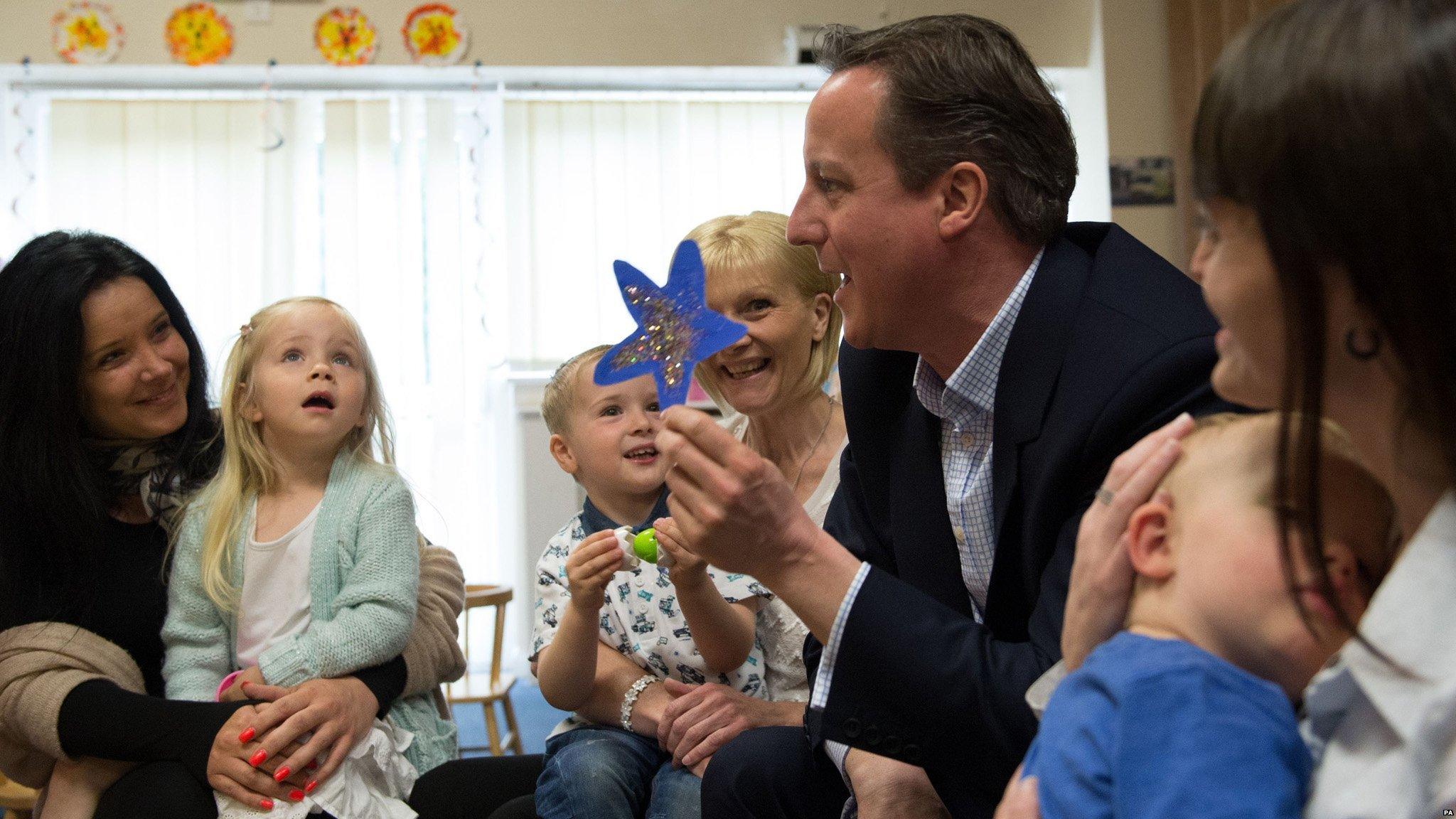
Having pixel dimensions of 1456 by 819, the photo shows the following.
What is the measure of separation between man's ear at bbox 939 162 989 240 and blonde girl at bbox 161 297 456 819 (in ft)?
3.53

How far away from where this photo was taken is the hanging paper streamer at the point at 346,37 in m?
5.84

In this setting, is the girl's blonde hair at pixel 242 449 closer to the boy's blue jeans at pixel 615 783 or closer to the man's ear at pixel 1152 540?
the boy's blue jeans at pixel 615 783

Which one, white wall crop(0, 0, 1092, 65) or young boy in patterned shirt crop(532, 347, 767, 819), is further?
white wall crop(0, 0, 1092, 65)

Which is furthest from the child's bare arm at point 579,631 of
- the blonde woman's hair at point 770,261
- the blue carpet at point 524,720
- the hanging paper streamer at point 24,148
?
the hanging paper streamer at point 24,148

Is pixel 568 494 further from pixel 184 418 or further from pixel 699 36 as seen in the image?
pixel 184 418

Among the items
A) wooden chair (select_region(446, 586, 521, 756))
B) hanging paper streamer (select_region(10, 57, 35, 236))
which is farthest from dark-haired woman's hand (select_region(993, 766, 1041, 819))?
hanging paper streamer (select_region(10, 57, 35, 236))

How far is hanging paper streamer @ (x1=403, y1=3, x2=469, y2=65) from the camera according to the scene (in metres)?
5.88

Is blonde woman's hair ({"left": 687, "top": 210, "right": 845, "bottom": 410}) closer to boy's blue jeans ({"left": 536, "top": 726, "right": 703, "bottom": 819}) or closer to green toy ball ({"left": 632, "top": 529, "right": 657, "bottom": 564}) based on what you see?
green toy ball ({"left": 632, "top": 529, "right": 657, "bottom": 564})

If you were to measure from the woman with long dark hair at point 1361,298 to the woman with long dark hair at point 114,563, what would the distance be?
1459 millimetres

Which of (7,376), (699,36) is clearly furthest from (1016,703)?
(699,36)

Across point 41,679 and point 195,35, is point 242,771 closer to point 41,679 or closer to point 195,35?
point 41,679

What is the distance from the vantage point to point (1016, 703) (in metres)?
1.26

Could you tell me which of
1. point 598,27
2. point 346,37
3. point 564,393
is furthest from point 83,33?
point 564,393

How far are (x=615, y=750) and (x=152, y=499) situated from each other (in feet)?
3.18
